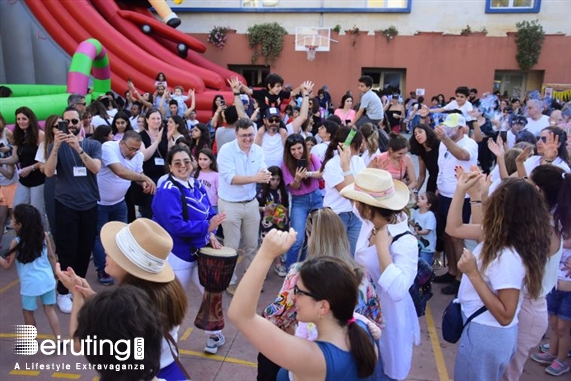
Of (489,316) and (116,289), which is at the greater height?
(116,289)

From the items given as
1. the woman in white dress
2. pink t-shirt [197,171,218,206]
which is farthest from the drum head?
pink t-shirt [197,171,218,206]

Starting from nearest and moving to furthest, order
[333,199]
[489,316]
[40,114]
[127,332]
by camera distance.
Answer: [127,332] < [489,316] < [333,199] < [40,114]

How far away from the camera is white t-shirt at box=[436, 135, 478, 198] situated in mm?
5402

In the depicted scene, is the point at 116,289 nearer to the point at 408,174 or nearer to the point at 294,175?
the point at 294,175

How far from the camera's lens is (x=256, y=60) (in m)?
20.0

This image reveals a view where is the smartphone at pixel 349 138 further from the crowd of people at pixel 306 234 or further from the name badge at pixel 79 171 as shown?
the name badge at pixel 79 171

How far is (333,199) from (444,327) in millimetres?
2209

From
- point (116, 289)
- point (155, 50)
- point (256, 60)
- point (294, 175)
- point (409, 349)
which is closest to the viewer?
point (116, 289)

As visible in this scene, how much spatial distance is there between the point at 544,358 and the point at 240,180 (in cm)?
319

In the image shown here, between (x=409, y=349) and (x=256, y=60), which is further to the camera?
(x=256, y=60)

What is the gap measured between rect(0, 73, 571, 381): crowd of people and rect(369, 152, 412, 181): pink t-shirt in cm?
3

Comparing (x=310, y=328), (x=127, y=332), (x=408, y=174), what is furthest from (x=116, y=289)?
(x=408, y=174)

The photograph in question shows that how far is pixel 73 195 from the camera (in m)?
4.62

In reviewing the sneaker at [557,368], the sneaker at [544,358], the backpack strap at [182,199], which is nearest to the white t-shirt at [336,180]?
the backpack strap at [182,199]
